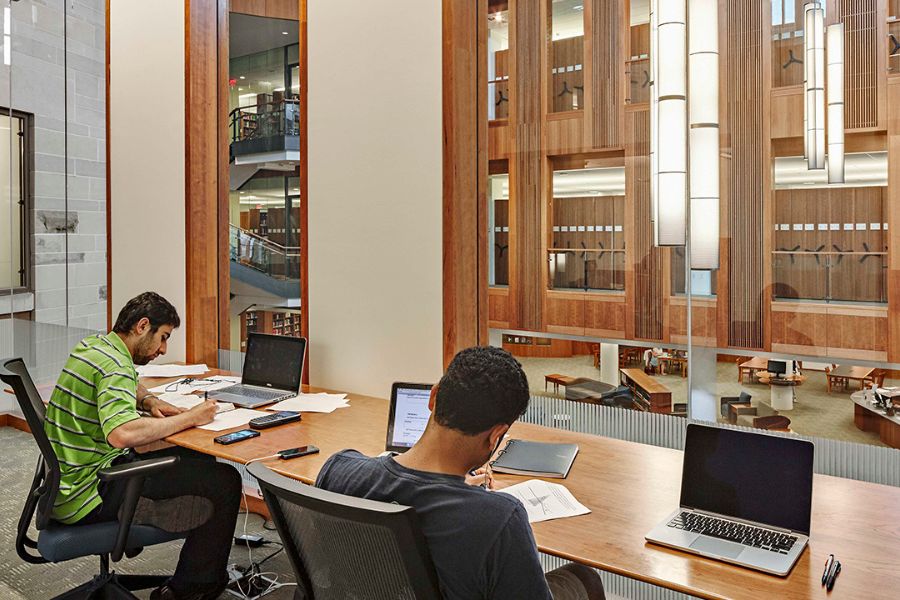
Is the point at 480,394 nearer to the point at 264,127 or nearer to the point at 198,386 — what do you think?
the point at 198,386

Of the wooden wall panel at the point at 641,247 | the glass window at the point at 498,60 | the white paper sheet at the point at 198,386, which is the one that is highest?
the glass window at the point at 498,60

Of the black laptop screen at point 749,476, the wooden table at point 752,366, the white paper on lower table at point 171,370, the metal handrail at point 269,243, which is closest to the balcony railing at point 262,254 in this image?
the metal handrail at point 269,243

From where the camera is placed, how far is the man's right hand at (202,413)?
8.63ft

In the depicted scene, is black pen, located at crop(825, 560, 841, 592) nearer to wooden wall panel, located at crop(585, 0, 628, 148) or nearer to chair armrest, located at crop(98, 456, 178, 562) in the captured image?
wooden wall panel, located at crop(585, 0, 628, 148)

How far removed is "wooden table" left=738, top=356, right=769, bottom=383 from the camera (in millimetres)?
2359

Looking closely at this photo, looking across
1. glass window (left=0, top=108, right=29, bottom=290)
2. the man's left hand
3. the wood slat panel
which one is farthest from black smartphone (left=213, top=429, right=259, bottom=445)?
glass window (left=0, top=108, right=29, bottom=290)

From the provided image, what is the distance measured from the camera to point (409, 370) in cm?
308

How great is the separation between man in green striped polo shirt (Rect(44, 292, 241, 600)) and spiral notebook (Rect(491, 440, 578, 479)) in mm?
1068

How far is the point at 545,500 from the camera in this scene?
6.15 ft

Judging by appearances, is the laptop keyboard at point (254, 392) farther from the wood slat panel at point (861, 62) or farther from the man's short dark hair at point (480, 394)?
the wood slat panel at point (861, 62)

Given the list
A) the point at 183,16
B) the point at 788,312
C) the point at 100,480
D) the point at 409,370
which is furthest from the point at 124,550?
the point at 183,16

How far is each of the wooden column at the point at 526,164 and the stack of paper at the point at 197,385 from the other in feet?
5.19

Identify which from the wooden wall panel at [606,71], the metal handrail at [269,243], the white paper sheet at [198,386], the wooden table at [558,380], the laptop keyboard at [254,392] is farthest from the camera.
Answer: the metal handrail at [269,243]

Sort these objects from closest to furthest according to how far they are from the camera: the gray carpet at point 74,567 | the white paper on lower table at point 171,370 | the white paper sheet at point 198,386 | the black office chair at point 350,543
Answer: the black office chair at point 350,543 → the gray carpet at point 74,567 → the white paper sheet at point 198,386 → the white paper on lower table at point 171,370
